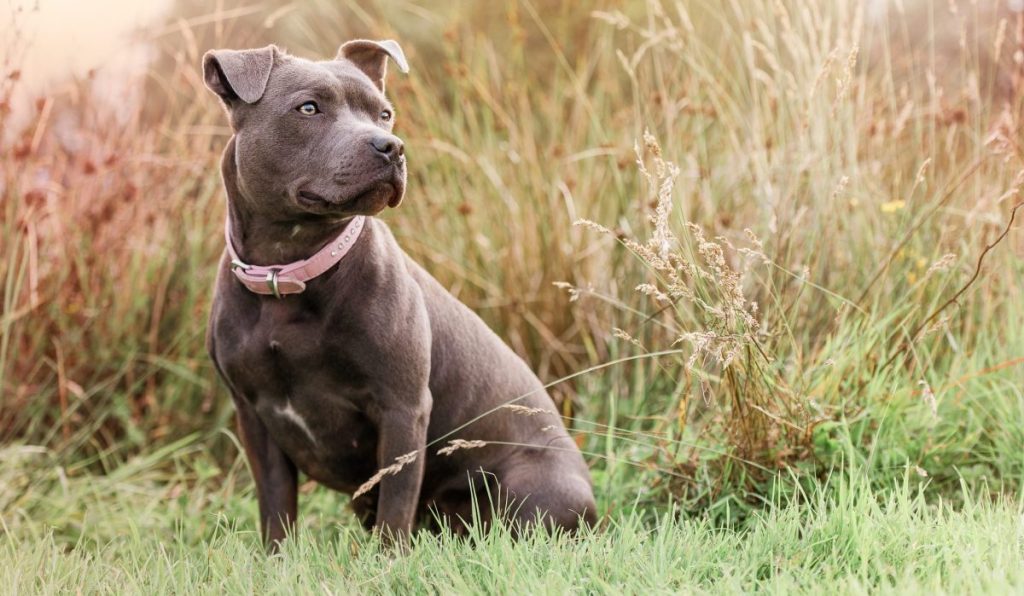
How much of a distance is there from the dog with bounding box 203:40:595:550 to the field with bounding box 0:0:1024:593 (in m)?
0.25

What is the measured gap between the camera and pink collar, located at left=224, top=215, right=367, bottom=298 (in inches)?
126

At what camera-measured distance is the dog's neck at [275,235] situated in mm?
3301

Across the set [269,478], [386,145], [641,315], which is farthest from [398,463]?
[641,315]

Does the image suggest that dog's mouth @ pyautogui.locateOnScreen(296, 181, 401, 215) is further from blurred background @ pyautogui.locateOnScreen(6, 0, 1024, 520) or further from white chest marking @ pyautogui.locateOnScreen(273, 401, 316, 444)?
blurred background @ pyautogui.locateOnScreen(6, 0, 1024, 520)

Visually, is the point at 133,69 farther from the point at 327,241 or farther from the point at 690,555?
the point at 690,555

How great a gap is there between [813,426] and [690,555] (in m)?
0.87

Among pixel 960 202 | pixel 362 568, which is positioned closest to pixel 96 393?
pixel 362 568

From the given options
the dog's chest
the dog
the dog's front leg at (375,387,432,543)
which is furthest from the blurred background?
the dog's chest

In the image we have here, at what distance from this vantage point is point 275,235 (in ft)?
10.9

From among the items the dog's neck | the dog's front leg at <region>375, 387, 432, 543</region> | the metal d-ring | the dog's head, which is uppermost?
the dog's head

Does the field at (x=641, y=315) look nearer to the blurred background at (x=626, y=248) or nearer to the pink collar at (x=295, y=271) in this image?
the blurred background at (x=626, y=248)

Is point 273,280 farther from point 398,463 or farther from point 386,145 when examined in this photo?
point 398,463

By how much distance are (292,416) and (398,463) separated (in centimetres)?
38

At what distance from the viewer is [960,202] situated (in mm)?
4734
